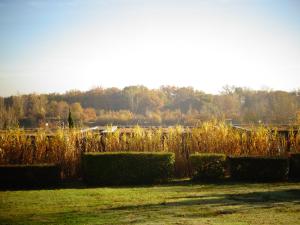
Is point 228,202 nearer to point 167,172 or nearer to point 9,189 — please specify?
point 167,172

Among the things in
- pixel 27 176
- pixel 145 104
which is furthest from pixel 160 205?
pixel 145 104

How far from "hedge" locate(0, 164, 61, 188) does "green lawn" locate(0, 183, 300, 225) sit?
943 millimetres

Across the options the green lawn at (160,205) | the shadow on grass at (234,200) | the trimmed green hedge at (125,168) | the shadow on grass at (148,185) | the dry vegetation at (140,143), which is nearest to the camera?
the green lawn at (160,205)

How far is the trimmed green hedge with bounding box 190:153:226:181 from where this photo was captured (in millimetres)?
13141

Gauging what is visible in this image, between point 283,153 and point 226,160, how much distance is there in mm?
2642

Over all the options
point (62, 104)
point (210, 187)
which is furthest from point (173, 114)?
point (210, 187)

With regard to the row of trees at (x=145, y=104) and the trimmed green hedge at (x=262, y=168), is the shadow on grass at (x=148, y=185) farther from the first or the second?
the row of trees at (x=145, y=104)

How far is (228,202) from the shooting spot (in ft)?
28.8

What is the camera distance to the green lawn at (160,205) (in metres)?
7.06

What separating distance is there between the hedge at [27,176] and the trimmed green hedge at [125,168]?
128 centimetres

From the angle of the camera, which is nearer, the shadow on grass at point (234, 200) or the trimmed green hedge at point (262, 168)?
the shadow on grass at point (234, 200)

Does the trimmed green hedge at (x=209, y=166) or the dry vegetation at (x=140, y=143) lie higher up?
the dry vegetation at (x=140, y=143)

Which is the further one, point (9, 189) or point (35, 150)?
point (35, 150)

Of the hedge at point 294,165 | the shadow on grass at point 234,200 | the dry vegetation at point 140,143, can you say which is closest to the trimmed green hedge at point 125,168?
the dry vegetation at point 140,143
